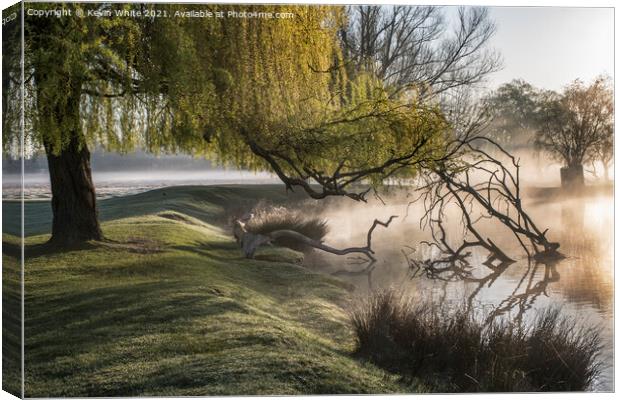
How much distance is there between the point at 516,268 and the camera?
7395 mm

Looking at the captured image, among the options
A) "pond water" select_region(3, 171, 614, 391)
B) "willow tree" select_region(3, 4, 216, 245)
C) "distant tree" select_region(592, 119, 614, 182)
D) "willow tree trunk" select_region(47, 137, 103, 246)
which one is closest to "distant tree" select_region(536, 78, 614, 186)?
"distant tree" select_region(592, 119, 614, 182)

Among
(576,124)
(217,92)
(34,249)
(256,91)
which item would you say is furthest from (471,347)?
(34,249)

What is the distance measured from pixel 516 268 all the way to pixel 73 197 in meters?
3.51

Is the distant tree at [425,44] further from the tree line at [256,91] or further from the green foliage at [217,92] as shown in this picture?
the green foliage at [217,92]

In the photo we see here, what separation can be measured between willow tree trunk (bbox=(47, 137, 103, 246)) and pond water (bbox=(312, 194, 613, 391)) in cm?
180

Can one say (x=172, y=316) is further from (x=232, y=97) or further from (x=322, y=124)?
(x=322, y=124)

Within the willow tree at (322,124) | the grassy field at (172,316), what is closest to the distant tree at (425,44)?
the willow tree at (322,124)

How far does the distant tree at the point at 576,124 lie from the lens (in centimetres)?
743

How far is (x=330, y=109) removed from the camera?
727 centimetres

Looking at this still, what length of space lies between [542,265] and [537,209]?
451 mm

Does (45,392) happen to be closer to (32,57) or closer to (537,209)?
(32,57)

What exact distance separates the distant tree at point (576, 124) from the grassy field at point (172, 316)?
6.74 feet

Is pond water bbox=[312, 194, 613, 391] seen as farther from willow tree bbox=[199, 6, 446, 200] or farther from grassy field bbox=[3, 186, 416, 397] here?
grassy field bbox=[3, 186, 416, 397]

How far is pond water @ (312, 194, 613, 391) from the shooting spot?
7250 millimetres
